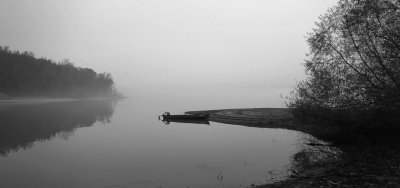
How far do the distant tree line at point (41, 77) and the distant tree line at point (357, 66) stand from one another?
122 m

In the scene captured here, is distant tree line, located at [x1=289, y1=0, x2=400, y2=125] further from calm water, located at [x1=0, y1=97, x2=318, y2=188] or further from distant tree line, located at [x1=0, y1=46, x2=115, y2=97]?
distant tree line, located at [x1=0, y1=46, x2=115, y2=97]

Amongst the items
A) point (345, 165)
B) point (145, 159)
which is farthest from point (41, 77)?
point (345, 165)

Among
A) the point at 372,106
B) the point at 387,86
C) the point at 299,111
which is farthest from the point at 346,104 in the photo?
the point at 299,111

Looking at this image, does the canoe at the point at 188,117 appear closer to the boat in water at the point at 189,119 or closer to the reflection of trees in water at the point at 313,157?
the boat in water at the point at 189,119

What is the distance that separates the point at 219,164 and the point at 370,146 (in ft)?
33.1

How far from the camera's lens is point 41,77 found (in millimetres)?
133500

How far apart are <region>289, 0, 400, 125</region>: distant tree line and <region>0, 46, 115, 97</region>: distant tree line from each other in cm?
12247

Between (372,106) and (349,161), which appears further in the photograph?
(372,106)

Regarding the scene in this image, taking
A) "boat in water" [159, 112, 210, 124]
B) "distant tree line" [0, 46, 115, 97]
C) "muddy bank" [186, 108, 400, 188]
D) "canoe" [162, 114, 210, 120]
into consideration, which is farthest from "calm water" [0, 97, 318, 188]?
"distant tree line" [0, 46, 115, 97]

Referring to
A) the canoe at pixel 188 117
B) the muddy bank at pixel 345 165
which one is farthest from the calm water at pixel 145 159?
the canoe at pixel 188 117

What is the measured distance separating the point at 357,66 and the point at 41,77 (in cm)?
13960

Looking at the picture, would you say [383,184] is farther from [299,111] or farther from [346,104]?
[299,111]

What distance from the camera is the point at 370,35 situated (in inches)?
765

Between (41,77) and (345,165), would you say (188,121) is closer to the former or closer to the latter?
(345,165)
